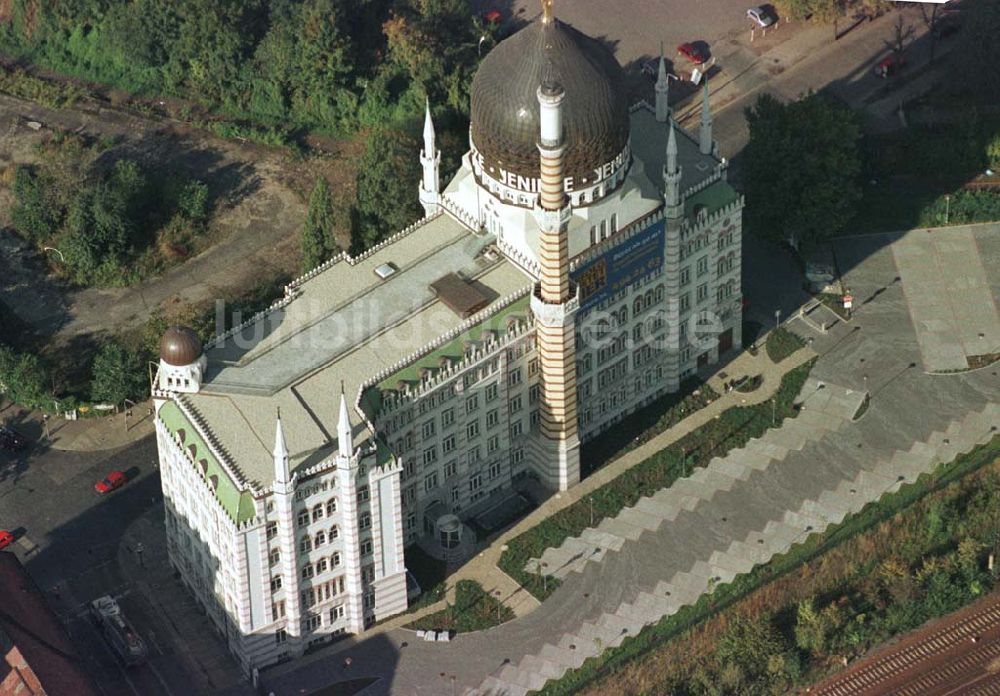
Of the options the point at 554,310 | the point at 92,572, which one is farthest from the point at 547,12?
the point at 92,572

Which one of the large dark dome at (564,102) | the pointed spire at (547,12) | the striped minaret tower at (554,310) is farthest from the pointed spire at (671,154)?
the pointed spire at (547,12)

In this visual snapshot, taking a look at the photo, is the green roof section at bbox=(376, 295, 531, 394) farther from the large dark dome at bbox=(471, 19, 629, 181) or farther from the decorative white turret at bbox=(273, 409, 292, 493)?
the decorative white turret at bbox=(273, 409, 292, 493)

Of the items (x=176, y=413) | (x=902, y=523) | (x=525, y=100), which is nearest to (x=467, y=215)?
(x=525, y=100)

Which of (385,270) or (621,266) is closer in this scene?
(385,270)

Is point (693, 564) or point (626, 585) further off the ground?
point (693, 564)

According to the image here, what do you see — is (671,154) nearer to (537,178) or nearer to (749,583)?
(537,178)

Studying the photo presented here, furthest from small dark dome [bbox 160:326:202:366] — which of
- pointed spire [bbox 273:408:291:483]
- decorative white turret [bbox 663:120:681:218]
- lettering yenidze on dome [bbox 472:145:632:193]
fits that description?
decorative white turret [bbox 663:120:681:218]

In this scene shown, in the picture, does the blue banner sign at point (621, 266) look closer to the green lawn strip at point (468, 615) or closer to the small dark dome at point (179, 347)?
the green lawn strip at point (468, 615)
